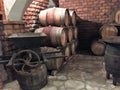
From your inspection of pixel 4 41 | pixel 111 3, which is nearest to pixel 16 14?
pixel 4 41

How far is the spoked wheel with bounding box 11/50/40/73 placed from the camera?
8.62ft

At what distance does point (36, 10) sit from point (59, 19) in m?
0.97

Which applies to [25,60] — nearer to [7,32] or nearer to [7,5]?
[7,32]

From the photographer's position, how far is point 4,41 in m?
3.21

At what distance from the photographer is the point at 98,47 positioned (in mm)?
4969

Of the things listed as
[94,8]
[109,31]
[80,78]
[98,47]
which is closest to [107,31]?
[109,31]

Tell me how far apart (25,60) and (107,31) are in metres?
2.92

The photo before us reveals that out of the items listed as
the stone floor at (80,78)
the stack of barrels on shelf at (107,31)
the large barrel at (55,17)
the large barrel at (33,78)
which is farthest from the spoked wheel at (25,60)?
the stack of barrels on shelf at (107,31)

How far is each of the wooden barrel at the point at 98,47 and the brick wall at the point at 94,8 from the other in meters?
0.87

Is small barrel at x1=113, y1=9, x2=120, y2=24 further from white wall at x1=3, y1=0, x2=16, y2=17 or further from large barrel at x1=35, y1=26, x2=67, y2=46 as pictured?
white wall at x1=3, y1=0, x2=16, y2=17

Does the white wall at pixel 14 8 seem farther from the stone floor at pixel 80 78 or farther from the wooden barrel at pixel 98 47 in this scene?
the wooden barrel at pixel 98 47

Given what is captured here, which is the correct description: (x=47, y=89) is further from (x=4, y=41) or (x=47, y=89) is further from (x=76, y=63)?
(x=76, y=63)

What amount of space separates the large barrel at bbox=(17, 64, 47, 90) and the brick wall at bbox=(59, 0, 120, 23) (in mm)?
3188

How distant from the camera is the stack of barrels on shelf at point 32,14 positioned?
4129mm
